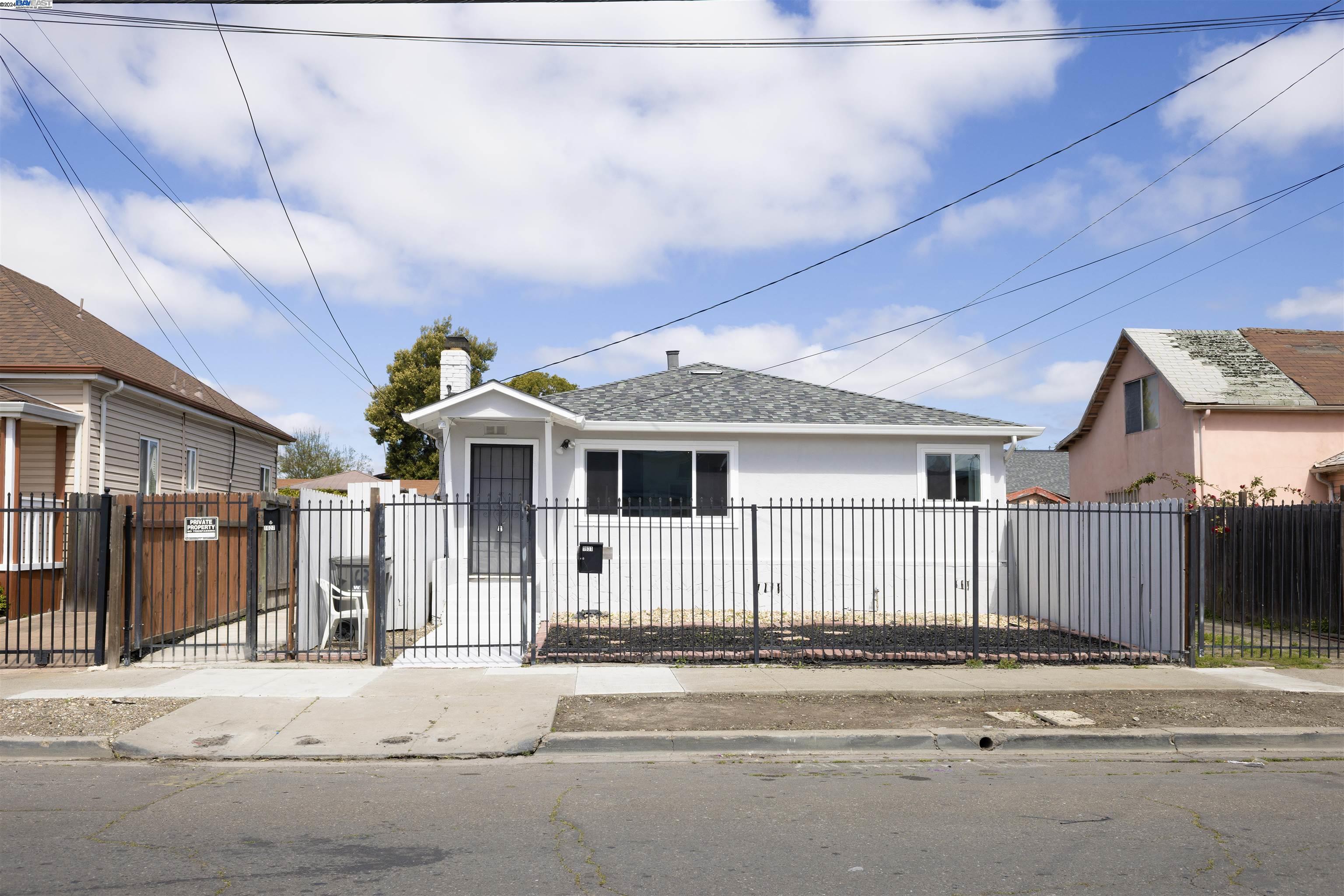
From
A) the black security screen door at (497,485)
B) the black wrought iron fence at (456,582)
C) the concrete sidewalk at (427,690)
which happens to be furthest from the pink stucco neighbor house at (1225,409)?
the black wrought iron fence at (456,582)

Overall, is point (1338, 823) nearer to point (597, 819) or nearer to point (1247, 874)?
point (1247, 874)

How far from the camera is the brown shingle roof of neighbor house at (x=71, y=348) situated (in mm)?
16375

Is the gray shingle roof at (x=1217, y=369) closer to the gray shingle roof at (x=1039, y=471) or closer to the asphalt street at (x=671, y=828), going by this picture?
the asphalt street at (x=671, y=828)

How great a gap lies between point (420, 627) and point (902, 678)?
23.1ft

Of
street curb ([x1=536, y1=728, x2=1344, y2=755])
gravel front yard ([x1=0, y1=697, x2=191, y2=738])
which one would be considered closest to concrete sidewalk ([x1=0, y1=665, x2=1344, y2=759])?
gravel front yard ([x1=0, y1=697, x2=191, y2=738])

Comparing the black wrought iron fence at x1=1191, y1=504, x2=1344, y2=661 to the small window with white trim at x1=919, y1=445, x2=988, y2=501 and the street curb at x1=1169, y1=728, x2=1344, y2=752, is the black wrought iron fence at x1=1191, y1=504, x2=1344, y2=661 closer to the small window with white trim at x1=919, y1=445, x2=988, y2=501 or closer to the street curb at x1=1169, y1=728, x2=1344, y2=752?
the street curb at x1=1169, y1=728, x2=1344, y2=752

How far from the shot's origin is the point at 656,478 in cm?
1712

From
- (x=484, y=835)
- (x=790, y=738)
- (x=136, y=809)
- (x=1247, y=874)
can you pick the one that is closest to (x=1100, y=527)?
(x=790, y=738)

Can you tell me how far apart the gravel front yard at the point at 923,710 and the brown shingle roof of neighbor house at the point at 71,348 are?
38.0 ft

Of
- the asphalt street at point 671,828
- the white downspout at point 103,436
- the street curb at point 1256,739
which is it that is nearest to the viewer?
the asphalt street at point 671,828

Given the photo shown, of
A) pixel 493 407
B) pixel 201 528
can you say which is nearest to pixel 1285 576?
pixel 493 407

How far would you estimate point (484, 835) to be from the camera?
5777 mm

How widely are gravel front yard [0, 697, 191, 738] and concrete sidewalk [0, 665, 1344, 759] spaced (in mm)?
169

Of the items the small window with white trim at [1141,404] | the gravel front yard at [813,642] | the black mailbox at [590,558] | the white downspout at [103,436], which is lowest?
the gravel front yard at [813,642]
